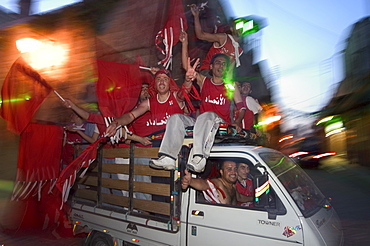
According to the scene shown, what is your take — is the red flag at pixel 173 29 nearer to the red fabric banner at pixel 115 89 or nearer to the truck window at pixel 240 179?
the red fabric banner at pixel 115 89

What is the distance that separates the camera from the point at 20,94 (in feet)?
15.8

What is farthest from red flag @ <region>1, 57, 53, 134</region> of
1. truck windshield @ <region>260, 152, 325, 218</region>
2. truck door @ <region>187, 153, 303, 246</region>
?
truck windshield @ <region>260, 152, 325, 218</region>

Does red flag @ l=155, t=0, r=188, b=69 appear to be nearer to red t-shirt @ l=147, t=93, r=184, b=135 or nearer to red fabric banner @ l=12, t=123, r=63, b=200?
red t-shirt @ l=147, t=93, r=184, b=135

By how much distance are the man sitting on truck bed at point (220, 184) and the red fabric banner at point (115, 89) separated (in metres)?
1.85

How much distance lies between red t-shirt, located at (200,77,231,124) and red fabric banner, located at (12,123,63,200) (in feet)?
10.2

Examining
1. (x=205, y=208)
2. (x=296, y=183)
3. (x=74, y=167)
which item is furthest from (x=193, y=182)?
(x=74, y=167)

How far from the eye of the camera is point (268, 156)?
3209 millimetres

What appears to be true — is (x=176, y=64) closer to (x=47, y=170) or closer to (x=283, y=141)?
(x=47, y=170)

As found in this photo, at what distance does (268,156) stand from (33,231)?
523cm

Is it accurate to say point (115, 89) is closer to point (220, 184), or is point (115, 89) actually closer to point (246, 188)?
point (220, 184)

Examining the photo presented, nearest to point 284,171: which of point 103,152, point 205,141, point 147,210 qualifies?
point 205,141

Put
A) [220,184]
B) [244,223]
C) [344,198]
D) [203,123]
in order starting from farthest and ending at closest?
[344,198] → [220,184] → [203,123] → [244,223]

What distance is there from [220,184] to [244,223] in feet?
2.05

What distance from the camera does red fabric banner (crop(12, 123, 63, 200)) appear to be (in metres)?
5.05
